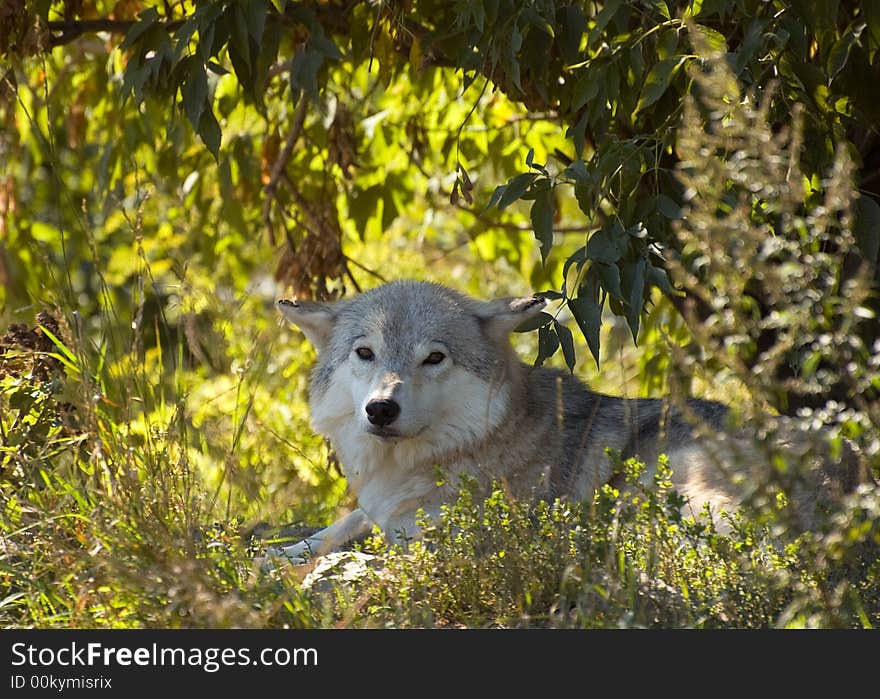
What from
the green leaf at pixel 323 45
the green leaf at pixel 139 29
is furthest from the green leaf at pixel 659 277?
the green leaf at pixel 139 29

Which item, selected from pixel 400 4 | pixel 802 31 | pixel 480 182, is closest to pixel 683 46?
pixel 802 31

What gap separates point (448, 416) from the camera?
5145 millimetres

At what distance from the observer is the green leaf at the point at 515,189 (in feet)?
14.1

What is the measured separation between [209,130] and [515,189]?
1.35 metres

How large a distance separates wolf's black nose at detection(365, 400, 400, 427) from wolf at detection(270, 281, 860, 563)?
19 millimetres

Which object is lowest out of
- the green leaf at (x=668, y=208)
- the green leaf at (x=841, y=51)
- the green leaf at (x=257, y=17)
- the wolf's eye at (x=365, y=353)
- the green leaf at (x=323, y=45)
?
the green leaf at (x=668, y=208)

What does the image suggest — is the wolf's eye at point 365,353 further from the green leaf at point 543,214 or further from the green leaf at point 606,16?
the green leaf at point 606,16

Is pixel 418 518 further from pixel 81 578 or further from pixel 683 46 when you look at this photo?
pixel 683 46

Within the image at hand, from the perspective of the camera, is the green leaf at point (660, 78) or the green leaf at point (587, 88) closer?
the green leaf at point (660, 78)

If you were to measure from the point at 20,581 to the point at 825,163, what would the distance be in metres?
3.22

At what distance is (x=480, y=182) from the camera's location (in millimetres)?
7824

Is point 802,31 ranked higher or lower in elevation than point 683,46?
lower

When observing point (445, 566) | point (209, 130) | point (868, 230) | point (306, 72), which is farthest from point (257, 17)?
point (868, 230)
